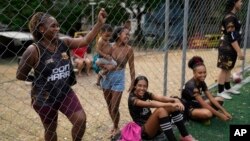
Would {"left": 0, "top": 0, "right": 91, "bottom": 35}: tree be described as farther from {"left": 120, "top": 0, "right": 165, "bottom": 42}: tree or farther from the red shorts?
{"left": 120, "top": 0, "right": 165, "bottom": 42}: tree

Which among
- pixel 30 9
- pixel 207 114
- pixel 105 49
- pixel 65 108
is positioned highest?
pixel 30 9

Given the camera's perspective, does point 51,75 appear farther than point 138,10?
No

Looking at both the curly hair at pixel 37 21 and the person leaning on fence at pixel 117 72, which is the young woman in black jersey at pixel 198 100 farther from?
the curly hair at pixel 37 21

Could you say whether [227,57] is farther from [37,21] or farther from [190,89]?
[37,21]

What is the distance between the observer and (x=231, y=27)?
18.0 feet

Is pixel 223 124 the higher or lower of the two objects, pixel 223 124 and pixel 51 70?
the lower

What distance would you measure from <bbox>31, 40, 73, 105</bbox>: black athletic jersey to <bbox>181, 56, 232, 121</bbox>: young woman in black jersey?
194 centimetres

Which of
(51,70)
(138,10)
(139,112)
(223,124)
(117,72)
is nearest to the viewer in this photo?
(51,70)

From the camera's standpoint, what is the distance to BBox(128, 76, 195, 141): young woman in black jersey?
370cm

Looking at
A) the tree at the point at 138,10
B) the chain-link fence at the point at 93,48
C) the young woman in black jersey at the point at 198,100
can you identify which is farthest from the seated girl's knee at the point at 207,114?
the tree at the point at 138,10

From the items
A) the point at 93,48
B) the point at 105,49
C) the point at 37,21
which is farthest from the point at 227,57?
the point at 37,21

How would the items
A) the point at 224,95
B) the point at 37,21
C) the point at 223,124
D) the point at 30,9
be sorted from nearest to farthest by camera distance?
the point at 37,21 → the point at 223,124 → the point at 30,9 → the point at 224,95

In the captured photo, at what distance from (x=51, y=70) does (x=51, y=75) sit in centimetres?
5

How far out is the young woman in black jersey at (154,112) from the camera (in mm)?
3697
